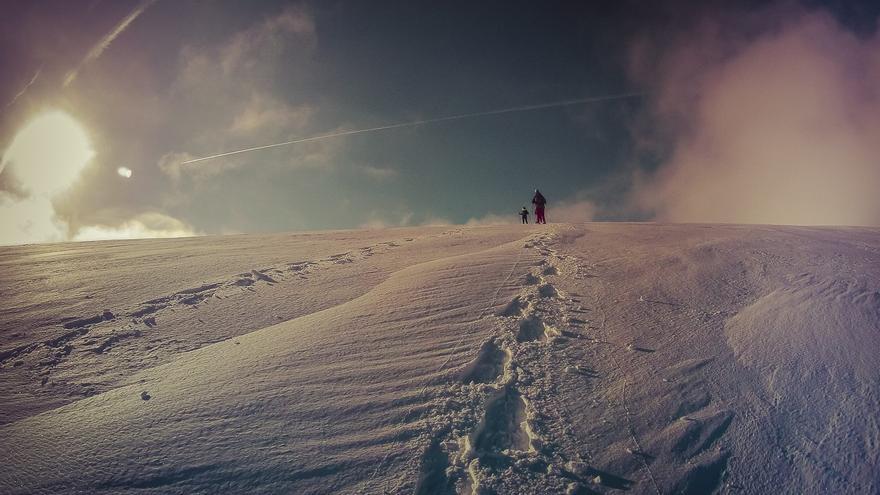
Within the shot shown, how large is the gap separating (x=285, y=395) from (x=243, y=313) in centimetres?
217

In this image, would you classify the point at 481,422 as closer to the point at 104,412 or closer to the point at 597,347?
the point at 597,347

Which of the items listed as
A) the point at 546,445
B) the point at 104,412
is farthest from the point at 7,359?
the point at 546,445

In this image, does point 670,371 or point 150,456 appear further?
point 670,371

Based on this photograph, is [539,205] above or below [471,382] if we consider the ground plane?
above

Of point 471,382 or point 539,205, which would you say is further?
point 539,205

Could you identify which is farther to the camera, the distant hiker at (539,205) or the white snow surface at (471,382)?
the distant hiker at (539,205)

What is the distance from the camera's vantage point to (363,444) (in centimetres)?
259

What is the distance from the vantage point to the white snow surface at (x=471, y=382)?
7.79ft

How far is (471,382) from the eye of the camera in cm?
307

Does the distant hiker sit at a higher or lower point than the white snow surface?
higher

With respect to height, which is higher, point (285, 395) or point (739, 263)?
point (739, 263)

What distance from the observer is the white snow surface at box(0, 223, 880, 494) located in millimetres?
2375

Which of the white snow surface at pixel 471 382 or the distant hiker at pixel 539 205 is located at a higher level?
the distant hiker at pixel 539 205

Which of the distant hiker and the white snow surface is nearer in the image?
the white snow surface
